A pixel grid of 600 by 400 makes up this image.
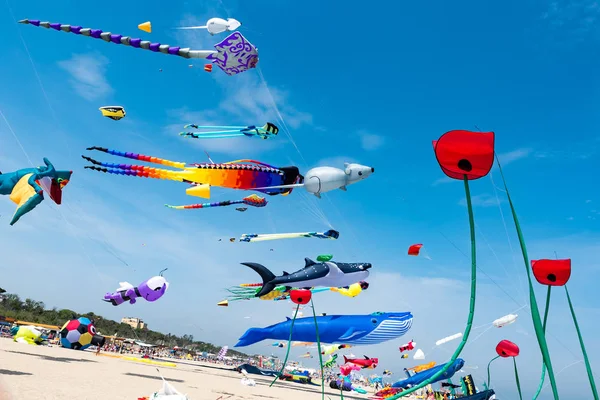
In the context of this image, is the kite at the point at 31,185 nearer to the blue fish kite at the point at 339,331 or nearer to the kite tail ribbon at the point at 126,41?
the kite tail ribbon at the point at 126,41

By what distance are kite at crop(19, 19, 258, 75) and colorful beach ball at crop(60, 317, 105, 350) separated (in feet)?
60.5

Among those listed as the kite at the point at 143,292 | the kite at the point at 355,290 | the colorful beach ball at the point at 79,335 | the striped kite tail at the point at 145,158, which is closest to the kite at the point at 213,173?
the striped kite tail at the point at 145,158

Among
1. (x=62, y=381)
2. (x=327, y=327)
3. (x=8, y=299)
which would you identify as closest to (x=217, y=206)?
(x=327, y=327)

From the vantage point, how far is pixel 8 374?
31.7 feet

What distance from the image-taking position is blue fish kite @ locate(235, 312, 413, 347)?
64.8ft

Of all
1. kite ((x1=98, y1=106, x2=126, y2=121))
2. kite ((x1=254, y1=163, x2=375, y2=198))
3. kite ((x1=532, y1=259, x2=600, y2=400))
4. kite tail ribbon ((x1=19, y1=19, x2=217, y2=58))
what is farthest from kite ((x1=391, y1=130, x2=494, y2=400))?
kite ((x1=98, y1=106, x2=126, y2=121))

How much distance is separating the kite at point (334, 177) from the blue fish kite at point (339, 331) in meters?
8.81

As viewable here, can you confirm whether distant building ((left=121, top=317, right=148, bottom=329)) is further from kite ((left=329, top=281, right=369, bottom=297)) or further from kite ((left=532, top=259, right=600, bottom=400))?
kite ((left=532, top=259, right=600, bottom=400))

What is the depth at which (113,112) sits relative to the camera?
15477mm

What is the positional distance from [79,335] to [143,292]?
882 cm

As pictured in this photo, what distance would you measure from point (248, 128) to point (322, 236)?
6164mm

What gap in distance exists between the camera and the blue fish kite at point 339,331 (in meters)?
19.8

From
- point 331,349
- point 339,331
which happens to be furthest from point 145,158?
point 331,349

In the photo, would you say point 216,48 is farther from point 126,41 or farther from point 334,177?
point 334,177
